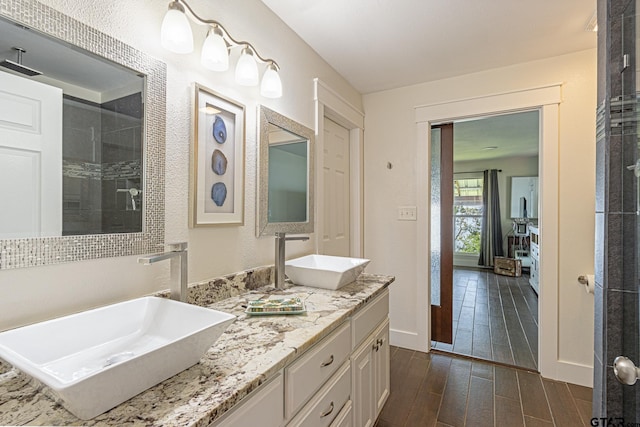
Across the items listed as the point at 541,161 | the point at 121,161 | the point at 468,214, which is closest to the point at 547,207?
the point at 541,161

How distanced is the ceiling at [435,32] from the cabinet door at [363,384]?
1.77m

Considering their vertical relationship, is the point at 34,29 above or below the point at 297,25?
below

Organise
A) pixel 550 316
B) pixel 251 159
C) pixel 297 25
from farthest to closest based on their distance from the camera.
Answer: pixel 550 316 < pixel 297 25 < pixel 251 159

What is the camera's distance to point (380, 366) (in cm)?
165

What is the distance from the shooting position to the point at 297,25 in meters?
1.84

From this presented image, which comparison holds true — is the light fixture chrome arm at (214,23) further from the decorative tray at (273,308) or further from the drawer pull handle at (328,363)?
the drawer pull handle at (328,363)

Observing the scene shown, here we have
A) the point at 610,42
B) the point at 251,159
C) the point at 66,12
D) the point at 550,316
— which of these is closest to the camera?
the point at 66,12

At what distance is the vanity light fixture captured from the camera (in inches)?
42.1

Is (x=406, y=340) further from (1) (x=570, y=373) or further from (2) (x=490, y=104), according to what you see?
(2) (x=490, y=104)

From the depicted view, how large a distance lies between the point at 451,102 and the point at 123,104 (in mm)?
2389

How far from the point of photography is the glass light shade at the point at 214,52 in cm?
123

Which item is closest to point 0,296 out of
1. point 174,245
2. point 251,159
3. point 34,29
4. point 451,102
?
point 174,245

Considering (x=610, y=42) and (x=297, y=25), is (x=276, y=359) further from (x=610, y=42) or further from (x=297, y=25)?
(x=297, y=25)

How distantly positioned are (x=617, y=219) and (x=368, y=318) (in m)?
1.00
